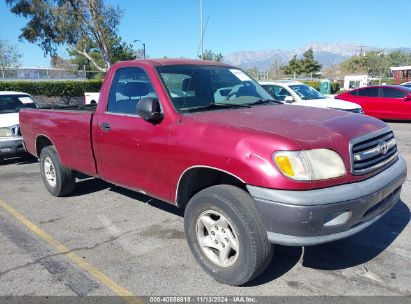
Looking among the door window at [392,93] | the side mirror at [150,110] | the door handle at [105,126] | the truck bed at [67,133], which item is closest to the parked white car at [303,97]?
the door window at [392,93]

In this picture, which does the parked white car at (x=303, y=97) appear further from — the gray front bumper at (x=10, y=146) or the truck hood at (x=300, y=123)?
the truck hood at (x=300, y=123)

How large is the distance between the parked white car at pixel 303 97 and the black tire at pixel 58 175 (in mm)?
6856

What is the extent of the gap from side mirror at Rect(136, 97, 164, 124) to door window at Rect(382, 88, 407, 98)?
13.4 meters

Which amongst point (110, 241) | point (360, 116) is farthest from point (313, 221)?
point (110, 241)

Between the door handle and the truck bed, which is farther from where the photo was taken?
the truck bed

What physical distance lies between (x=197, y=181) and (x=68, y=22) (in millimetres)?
31225

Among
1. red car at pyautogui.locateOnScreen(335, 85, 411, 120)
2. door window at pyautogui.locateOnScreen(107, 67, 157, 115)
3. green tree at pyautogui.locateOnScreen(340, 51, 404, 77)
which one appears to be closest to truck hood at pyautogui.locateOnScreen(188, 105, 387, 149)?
door window at pyautogui.locateOnScreen(107, 67, 157, 115)

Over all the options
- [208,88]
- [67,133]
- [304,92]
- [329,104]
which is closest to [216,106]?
[208,88]

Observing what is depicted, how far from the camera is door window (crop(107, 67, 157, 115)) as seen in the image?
4.29 meters

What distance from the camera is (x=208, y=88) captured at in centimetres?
433

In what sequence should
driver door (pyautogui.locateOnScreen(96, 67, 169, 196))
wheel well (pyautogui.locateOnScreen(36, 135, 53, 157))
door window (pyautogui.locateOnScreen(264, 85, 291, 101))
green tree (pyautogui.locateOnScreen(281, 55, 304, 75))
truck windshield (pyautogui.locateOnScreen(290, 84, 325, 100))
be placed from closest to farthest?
driver door (pyautogui.locateOnScreen(96, 67, 169, 196))
wheel well (pyautogui.locateOnScreen(36, 135, 53, 157))
door window (pyautogui.locateOnScreen(264, 85, 291, 101))
truck windshield (pyautogui.locateOnScreen(290, 84, 325, 100))
green tree (pyautogui.locateOnScreen(281, 55, 304, 75))

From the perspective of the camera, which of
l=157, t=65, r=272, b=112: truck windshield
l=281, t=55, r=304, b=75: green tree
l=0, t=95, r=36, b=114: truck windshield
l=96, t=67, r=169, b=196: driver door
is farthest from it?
l=281, t=55, r=304, b=75: green tree

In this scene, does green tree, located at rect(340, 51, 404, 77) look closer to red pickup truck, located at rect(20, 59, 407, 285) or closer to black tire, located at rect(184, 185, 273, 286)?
red pickup truck, located at rect(20, 59, 407, 285)

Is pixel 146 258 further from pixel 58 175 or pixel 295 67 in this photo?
pixel 295 67
